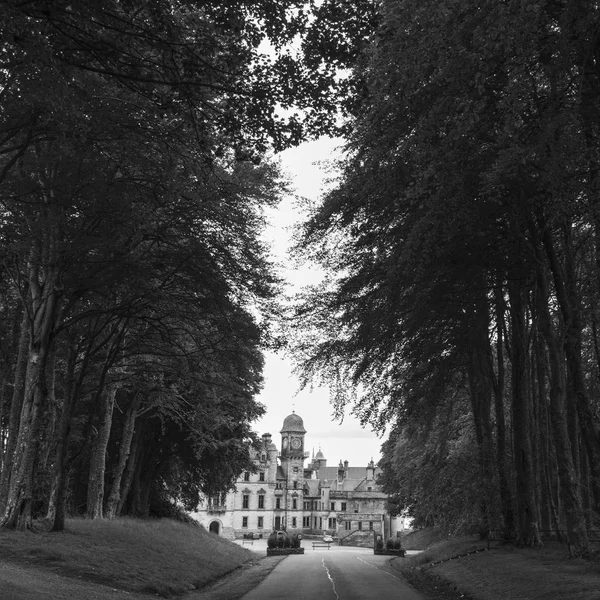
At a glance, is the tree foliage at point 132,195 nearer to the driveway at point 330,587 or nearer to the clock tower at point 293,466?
the driveway at point 330,587

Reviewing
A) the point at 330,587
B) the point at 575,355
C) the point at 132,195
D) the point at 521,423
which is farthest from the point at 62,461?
the point at 575,355

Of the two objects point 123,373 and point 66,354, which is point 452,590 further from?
point 66,354

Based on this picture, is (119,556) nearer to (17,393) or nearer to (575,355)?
(17,393)

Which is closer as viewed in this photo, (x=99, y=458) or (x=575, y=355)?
(x=575, y=355)

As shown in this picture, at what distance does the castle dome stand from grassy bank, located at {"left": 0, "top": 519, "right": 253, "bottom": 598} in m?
95.4

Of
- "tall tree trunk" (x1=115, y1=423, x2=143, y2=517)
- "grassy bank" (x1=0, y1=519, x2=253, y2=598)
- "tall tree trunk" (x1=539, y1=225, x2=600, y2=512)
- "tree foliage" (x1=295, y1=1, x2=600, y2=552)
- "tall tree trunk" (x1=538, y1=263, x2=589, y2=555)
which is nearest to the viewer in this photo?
"tree foliage" (x1=295, y1=1, x2=600, y2=552)

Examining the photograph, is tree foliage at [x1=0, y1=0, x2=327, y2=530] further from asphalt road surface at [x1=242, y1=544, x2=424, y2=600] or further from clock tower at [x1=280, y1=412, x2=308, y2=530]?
clock tower at [x1=280, y1=412, x2=308, y2=530]

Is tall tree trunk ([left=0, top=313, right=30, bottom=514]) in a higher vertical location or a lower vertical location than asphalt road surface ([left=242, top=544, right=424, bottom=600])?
higher

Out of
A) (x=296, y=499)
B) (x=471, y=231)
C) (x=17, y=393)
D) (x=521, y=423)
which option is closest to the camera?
(x=471, y=231)

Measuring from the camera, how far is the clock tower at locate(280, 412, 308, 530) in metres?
118

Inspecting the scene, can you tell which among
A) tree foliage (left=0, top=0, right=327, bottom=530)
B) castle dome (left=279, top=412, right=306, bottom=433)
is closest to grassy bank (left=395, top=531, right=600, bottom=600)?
tree foliage (left=0, top=0, right=327, bottom=530)

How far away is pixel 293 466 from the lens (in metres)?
120

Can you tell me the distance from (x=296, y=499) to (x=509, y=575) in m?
106

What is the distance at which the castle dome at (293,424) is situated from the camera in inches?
4857
